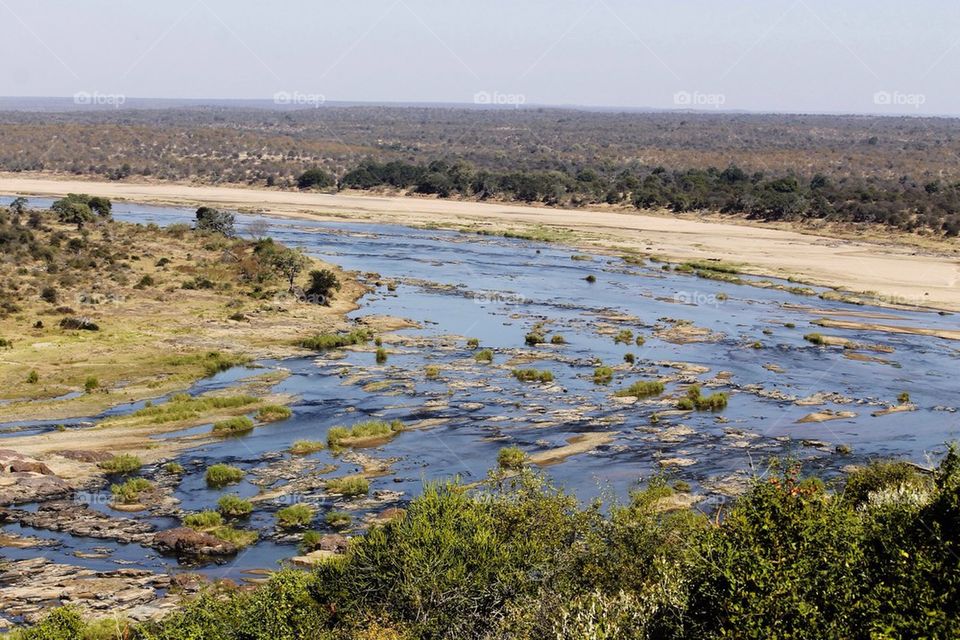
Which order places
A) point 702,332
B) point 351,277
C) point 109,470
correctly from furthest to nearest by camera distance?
point 351,277 → point 702,332 → point 109,470

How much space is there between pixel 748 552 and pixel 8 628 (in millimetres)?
17023

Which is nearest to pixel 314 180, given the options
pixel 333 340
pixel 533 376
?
pixel 333 340

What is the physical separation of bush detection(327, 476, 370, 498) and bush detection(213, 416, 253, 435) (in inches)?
283

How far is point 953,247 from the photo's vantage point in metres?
88.5

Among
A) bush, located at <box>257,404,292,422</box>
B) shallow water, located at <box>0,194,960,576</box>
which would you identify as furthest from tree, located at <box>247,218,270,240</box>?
bush, located at <box>257,404,292,422</box>

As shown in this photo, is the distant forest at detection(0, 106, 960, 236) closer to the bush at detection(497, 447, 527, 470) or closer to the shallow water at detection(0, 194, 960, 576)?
the shallow water at detection(0, 194, 960, 576)

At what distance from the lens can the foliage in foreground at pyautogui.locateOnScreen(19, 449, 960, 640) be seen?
1377 cm

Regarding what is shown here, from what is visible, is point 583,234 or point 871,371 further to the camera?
point 583,234

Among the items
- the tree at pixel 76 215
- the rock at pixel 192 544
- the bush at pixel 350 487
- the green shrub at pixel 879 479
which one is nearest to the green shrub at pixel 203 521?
Answer: the rock at pixel 192 544

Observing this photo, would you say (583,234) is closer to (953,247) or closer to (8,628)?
(953,247)

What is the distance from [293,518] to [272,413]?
1142 cm

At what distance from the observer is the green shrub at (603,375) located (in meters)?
46.2

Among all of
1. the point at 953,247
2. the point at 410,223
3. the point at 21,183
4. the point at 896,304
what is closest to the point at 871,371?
the point at 896,304

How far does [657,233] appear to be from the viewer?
10156 cm
